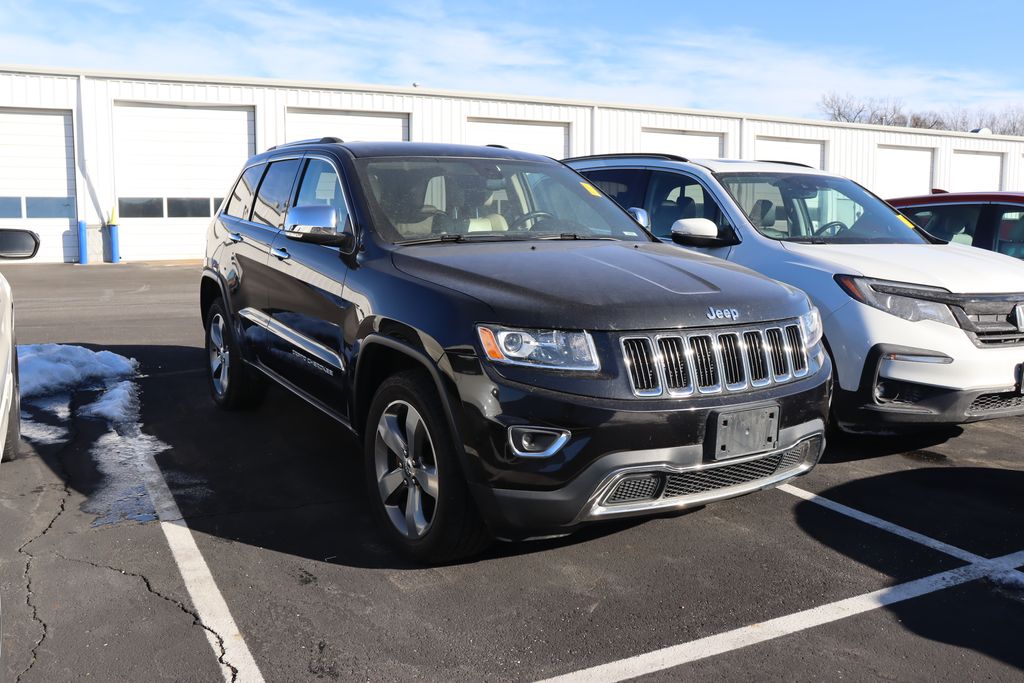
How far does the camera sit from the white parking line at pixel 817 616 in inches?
116

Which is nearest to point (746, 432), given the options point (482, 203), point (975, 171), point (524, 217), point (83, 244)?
point (524, 217)

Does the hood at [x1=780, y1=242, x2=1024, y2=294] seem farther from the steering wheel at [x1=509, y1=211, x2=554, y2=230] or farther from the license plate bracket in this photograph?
the license plate bracket

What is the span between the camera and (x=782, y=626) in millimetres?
3248

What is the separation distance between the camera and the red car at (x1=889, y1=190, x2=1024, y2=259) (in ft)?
24.0

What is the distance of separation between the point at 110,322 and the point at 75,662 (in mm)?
8749

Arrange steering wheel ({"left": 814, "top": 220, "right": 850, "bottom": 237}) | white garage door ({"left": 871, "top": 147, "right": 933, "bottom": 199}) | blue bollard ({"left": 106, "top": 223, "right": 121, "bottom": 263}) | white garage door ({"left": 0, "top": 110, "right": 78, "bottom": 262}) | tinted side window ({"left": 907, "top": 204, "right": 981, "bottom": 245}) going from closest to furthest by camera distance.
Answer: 1. steering wheel ({"left": 814, "top": 220, "right": 850, "bottom": 237})
2. tinted side window ({"left": 907, "top": 204, "right": 981, "bottom": 245})
3. white garage door ({"left": 0, "top": 110, "right": 78, "bottom": 262})
4. blue bollard ({"left": 106, "top": 223, "right": 121, "bottom": 263})
5. white garage door ({"left": 871, "top": 147, "right": 933, "bottom": 199})

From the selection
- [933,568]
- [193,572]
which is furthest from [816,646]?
[193,572]

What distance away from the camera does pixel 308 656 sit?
301 centimetres

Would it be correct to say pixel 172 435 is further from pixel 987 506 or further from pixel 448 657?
pixel 987 506

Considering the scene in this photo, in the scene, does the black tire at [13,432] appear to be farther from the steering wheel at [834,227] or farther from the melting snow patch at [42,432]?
the steering wheel at [834,227]

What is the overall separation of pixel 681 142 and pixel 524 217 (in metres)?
23.7

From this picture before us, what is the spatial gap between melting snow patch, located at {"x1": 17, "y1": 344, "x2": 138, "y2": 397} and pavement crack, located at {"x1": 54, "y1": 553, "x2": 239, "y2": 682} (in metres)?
3.43

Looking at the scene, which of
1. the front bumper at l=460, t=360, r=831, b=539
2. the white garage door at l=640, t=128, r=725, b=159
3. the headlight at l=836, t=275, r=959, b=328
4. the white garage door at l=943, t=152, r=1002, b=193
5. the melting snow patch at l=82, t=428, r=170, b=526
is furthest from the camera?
the white garage door at l=943, t=152, r=1002, b=193

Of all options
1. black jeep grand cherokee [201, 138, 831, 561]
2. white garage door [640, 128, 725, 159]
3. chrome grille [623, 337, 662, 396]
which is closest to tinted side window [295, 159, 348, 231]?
black jeep grand cherokee [201, 138, 831, 561]
